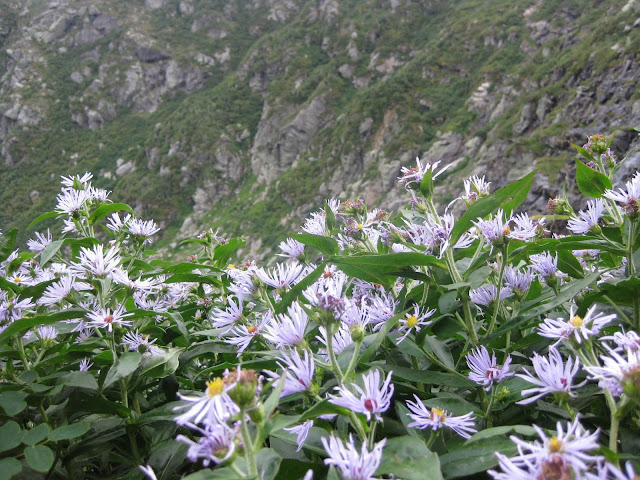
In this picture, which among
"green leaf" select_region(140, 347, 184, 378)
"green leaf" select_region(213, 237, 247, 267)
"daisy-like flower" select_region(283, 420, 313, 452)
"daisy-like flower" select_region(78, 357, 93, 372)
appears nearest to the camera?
"daisy-like flower" select_region(283, 420, 313, 452)

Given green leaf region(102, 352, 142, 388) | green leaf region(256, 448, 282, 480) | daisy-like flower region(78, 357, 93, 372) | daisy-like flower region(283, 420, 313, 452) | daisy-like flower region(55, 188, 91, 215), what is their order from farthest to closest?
daisy-like flower region(55, 188, 91, 215) < daisy-like flower region(78, 357, 93, 372) < green leaf region(102, 352, 142, 388) < daisy-like flower region(283, 420, 313, 452) < green leaf region(256, 448, 282, 480)

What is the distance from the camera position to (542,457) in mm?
483

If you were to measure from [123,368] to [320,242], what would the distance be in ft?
1.72

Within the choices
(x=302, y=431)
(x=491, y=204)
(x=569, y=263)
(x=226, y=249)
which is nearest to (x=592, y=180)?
(x=569, y=263)

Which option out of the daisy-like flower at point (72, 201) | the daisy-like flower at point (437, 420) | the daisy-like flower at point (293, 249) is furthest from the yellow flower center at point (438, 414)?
the daisy-like flower at point (72, 201)

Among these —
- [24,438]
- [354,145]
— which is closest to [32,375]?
[24,438]

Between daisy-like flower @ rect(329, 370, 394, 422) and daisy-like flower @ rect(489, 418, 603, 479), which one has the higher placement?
daisy-like flower @ rect(329, 370, 394, 422)

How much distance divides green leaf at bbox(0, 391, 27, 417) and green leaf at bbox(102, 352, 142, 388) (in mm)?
152

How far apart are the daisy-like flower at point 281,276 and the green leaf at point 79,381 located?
437 mm

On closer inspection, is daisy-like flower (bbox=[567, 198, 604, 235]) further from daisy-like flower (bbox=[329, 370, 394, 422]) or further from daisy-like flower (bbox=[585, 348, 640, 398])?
daisy-like flower (bbox=[329, 370, 394, 422])

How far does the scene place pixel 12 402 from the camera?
91cm

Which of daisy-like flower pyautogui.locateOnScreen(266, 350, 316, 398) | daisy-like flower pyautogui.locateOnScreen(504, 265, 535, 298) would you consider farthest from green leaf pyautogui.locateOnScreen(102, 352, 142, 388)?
daisy-like flower pyautogui.locateOnScreen(504, 265, 535, 298)

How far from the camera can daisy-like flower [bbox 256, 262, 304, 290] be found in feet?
3.71

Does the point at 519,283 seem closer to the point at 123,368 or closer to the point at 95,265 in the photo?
the point at 123,368
